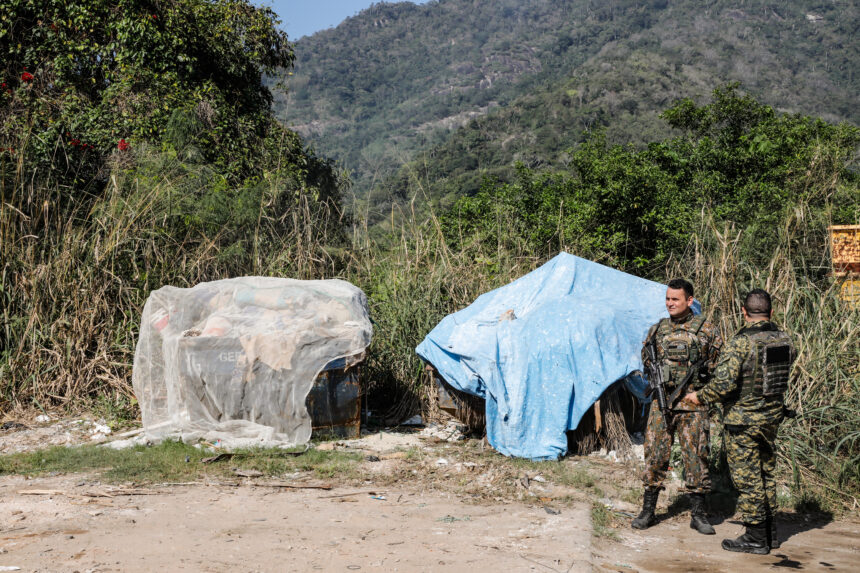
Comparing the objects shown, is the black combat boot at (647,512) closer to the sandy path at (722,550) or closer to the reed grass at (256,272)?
the sandy path at (722,550)

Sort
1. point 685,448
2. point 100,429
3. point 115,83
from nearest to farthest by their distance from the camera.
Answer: point 685,448 → point 100,429 → point 115,83

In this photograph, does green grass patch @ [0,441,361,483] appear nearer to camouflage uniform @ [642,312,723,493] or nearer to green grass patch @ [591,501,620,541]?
green grass patch @ [591,501,620,541]

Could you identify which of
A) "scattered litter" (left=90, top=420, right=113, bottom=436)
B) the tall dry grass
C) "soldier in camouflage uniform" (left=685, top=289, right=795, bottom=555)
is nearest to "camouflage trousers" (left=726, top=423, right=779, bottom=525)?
"soldier in camouflage uniform" (left=685, top=289, right=795, bottom=555)

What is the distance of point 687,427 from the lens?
13.7 ft

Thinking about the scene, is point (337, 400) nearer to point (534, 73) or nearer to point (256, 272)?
point (256, 272)

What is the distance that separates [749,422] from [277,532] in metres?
2.57

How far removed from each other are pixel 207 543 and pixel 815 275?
541cm

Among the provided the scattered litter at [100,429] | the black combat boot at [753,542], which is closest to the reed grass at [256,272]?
the scattered litter at [100,429]

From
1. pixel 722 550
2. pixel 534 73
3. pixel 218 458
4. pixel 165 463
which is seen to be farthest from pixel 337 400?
pixel 534 73

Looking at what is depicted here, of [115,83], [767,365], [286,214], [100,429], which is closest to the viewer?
[767,365]

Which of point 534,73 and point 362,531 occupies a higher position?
point 534,73

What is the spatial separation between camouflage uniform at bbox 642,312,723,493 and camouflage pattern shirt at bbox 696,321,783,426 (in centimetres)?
24

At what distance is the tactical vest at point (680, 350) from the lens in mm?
4148

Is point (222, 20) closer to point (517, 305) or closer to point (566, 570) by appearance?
point (517, 305)
